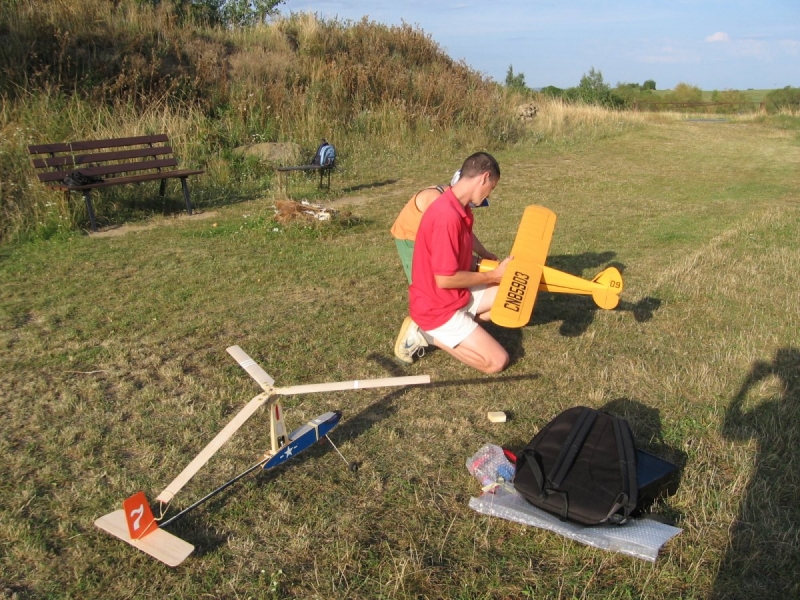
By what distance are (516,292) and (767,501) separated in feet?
6.66

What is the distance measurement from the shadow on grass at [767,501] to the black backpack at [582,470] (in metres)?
0.52

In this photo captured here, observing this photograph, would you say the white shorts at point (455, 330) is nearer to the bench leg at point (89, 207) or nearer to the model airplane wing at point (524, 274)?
the model airplane wing at point (524, 274)

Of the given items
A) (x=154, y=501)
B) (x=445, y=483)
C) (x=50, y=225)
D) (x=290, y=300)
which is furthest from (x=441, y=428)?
(x=50, y=225)

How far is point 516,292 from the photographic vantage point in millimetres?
4547

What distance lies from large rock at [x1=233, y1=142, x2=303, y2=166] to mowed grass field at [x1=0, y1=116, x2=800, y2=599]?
413 cm

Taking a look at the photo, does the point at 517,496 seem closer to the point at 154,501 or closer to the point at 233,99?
the point at 154,501

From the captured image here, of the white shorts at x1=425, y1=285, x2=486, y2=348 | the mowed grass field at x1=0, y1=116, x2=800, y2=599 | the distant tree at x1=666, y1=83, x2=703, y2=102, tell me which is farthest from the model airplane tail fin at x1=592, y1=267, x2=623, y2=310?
the distant tree at x1=666, y1=83, x2=703, y2=102

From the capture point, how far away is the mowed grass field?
2811 mm

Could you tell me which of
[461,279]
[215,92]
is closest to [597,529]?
[461,279]

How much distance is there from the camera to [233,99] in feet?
44.0

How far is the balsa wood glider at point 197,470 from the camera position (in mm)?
2840

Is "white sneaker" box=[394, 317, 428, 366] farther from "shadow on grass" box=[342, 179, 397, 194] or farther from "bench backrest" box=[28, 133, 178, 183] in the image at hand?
"shadow on grass" box=[342, 179, 397, 194]

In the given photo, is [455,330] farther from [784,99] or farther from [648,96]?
[648,96]

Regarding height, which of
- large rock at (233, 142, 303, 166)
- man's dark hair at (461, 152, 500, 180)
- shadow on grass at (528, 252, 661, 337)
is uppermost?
man's dark hair at (461, 152, 500, 180)
